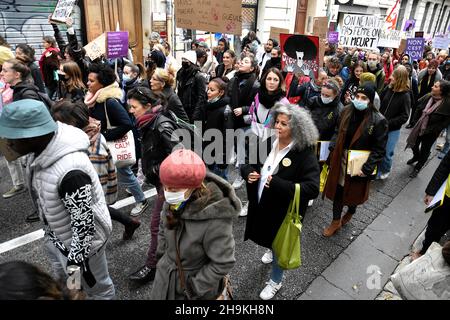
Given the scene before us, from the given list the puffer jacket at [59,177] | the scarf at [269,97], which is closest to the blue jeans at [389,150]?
the scarf at [269,97]

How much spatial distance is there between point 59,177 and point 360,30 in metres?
7.86

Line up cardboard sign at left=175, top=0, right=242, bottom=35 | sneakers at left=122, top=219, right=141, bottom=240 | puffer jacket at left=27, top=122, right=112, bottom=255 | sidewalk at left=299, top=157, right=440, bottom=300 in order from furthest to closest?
cardboard sign at left=175, top=0, right=242, bottom=35 < sneakers at left=122, top=219, right=141, bottom=240 < sidewalk at left=299, top=157, right=440, bottom=300 < puffer jacket at left=27, top=122, right=112, bottom=255

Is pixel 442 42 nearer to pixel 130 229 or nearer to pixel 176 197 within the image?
pixel 130 229

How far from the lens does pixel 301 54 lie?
16.5 feet

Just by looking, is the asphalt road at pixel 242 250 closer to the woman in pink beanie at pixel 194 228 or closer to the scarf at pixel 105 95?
the woman in pink beanie at pixel 194 228

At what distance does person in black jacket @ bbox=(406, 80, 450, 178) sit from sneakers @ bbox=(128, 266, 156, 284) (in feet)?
16.3

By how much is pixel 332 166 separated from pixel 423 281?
6.73ft

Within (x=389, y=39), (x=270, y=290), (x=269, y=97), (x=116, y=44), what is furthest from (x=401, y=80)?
(x=116, y=44)

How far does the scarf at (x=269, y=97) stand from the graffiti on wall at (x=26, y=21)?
A: 8.32 metres

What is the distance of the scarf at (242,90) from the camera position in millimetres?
4855

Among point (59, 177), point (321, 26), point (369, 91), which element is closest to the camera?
point (59, 177)

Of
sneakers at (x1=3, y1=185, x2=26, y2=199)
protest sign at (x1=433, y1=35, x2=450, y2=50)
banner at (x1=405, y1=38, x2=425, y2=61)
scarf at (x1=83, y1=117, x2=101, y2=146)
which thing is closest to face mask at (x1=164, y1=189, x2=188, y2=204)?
scarf at (x1=83, y1=117, x2=101, y2=146)

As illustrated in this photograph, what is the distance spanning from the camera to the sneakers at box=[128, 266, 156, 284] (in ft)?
10.1

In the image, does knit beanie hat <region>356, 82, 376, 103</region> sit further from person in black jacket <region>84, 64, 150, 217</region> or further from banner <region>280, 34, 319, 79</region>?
person in black jacket <region>84, 64, 150, 217</region>
